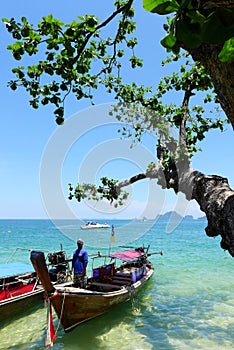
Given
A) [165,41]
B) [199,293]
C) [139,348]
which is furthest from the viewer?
[199,293]

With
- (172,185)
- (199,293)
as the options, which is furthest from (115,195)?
(199,293)

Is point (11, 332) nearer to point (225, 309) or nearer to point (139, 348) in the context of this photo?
point (139, 348)

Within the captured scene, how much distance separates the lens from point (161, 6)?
2.79 feet

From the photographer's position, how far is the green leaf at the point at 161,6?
0.84 metres

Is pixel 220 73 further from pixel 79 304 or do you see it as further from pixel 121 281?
pixel 121 281

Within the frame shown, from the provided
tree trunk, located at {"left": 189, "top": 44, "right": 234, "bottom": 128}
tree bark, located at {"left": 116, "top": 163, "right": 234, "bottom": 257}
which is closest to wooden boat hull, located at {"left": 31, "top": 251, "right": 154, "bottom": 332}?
tree bark, located at {"left": 116, "top": 163, "right": 234, "bottom": 257}

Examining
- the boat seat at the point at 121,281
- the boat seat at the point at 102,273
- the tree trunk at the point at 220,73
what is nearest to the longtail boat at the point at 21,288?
the boat seat at the point at 102,273

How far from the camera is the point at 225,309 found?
11359mm

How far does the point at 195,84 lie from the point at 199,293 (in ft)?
37.3

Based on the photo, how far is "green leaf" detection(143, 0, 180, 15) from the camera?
0.84 metres

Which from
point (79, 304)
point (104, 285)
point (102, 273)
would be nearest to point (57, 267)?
point (102, 273)

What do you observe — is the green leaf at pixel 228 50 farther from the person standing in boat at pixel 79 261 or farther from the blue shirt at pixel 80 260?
the blue shirt at pixel 80 260

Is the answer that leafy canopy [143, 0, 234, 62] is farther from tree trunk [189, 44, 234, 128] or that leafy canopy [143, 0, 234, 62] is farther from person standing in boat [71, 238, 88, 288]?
person standing in boat [71, 238, 88, 288]

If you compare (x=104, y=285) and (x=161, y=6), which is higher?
(x=161, y=6)
